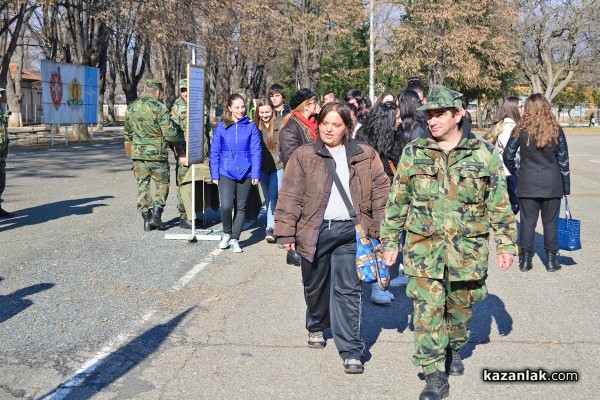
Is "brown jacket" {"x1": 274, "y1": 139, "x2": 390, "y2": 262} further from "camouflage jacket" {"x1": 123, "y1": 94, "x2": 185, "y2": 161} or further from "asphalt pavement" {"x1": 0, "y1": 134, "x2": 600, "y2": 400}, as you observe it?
"camouflage jacket" {"x1": 123, "y1": 94, "x2": 185, "y2": 161}

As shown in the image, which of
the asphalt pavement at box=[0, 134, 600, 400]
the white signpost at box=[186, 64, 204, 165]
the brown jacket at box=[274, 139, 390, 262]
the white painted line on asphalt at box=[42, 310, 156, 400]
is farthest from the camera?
the white signpost at box=[186, 64, 204, 165]

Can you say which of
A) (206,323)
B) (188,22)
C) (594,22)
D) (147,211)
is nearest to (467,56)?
(594,22)

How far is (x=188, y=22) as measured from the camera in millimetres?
34094

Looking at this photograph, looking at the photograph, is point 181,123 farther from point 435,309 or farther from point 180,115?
point 435,309

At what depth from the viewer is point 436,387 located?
4.66 m

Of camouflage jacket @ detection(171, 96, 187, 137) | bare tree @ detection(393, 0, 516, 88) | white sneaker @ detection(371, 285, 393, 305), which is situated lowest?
white sneaker @ detection(371, 285, 393, 305)

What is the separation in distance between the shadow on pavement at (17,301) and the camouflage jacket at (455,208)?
11.9ft

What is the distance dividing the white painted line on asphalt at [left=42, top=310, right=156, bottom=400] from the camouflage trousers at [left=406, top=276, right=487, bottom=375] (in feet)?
6.89

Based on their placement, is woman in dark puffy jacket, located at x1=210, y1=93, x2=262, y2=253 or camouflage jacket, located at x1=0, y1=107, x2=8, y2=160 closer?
woman in dark puffy jacket, located at x1=210, y1=93, x2=262, y2=253

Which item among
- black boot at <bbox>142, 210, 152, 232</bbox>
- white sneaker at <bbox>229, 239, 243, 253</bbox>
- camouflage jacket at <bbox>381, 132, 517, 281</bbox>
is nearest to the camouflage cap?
camouflage jacket at <bbox>381, 132, 517, 281</bbox>

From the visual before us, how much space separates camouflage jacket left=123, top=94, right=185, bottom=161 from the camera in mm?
10117

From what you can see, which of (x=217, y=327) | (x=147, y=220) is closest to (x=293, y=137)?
(x=217, y=327)

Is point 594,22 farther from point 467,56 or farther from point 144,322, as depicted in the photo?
point 144,322

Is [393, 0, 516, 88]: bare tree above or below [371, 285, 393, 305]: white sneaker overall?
above
